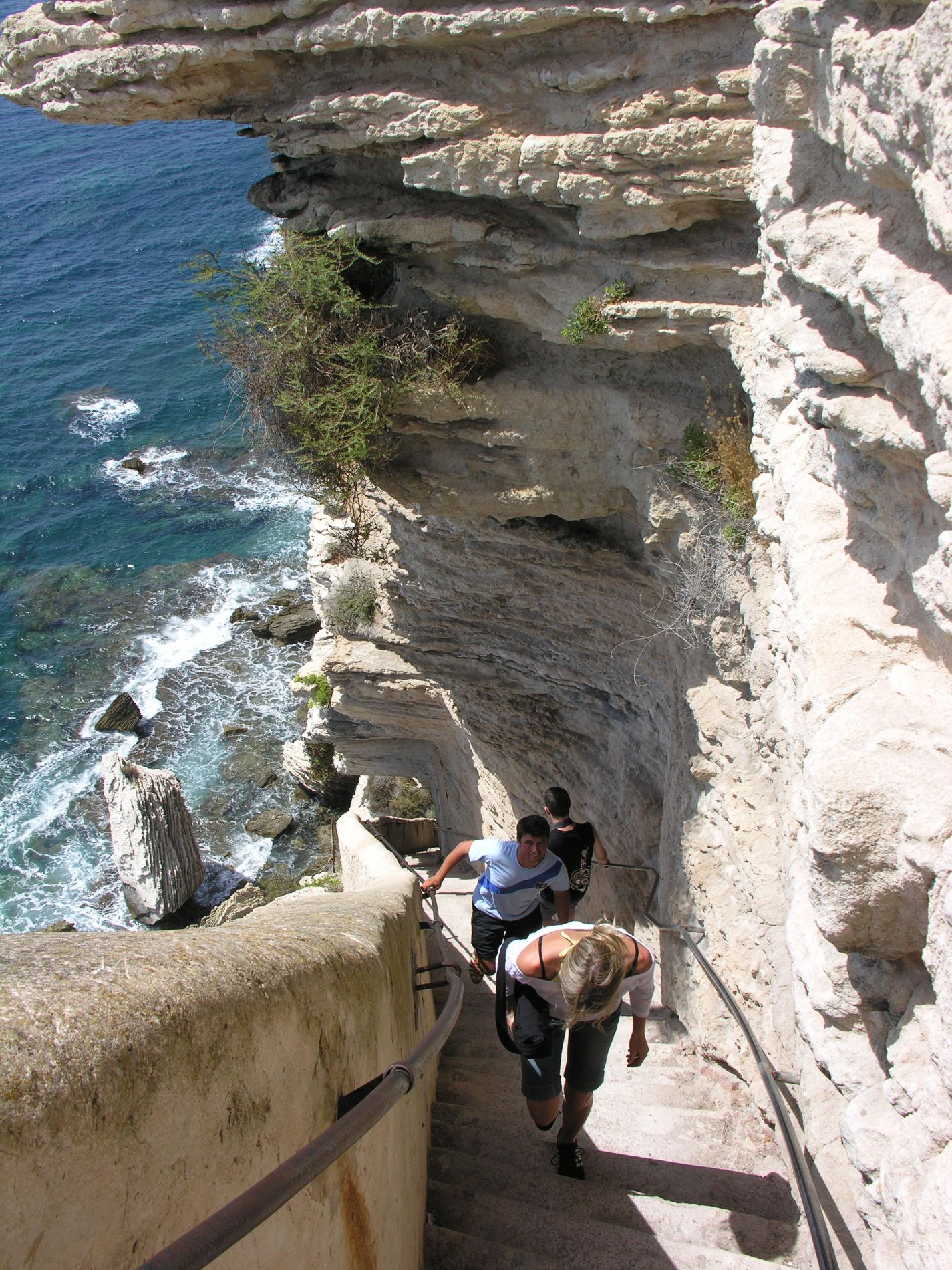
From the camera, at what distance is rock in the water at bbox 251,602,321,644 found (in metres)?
22.7

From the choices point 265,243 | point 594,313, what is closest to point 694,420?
point 594,313

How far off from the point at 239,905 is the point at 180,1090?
55.4 ft

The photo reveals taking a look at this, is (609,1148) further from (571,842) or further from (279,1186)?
(279,1186)

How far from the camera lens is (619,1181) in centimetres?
422

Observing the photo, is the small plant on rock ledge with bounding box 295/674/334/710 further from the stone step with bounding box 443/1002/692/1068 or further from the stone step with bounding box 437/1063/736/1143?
the stone step with bounding box 437/1063/736/1143

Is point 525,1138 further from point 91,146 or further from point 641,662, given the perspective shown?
point 91,146

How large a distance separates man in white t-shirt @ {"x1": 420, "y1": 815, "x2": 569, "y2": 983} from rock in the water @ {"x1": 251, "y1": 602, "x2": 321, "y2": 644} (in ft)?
58.0

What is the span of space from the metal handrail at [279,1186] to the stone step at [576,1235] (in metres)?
1.38

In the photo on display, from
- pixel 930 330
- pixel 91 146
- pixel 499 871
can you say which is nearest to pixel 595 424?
pixel 499 871

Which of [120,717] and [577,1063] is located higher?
[577,1063]

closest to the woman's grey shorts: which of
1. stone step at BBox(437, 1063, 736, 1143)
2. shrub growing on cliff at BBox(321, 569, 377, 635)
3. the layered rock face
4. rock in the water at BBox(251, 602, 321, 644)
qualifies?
stone step at BBox(437, 1063, 736, 1143)

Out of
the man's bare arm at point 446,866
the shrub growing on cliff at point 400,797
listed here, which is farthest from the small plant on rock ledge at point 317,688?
the man's bare arm at point 446,866

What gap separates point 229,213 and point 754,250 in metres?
33.0

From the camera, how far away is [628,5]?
4715 mm
